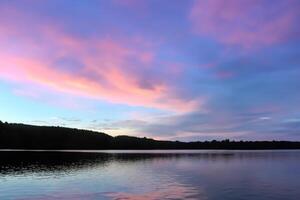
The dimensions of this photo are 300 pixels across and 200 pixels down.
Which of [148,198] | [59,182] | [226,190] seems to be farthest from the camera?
[59,182]

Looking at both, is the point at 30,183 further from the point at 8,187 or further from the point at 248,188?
the point at 248,188

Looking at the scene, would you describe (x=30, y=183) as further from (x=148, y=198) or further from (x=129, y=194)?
(x=148, y=198)

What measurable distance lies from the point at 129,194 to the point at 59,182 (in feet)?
50.9

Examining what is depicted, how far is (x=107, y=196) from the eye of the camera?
42969mm

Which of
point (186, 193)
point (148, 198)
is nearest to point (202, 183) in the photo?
point (186, 193)

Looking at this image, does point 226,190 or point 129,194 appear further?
point 226,190

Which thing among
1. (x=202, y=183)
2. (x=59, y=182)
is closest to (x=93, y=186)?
(x=59, y=182)

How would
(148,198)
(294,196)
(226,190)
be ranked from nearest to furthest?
(148,198) → (294,196) → (226,190)

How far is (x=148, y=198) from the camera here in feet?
135

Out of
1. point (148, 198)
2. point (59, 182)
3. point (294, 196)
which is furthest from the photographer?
point (59, 182)

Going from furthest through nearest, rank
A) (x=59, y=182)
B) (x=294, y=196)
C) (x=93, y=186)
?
(x=59, y=182) < (x=93, y=186) < (x=294, y=196)

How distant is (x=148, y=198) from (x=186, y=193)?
581 cm

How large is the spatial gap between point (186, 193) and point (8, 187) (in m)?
20.7

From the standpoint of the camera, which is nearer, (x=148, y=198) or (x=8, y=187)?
(x=148, y=198)
